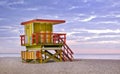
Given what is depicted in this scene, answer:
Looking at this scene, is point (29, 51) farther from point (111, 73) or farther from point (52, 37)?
point (111, 73)

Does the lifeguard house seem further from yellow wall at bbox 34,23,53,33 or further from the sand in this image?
the sand

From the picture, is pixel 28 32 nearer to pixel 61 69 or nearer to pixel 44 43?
pixel 44 43

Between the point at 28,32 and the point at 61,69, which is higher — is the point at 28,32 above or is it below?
above

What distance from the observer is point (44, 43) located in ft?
101

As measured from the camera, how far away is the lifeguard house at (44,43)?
3077 cm

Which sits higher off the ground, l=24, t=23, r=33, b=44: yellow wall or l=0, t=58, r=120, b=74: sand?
l=24, t=23, r=33, b=44: yellow wall

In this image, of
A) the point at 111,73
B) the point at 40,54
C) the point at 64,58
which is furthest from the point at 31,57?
the point at 111,73

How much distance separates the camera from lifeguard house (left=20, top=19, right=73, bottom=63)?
3077 cm

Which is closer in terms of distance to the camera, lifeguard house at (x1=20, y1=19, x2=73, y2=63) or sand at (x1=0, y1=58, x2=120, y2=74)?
sand at (x1=0, y1=58, x2=120, y2=74)

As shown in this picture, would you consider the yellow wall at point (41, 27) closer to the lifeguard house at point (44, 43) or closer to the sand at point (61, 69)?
the lifeguard house at point (44, 43)

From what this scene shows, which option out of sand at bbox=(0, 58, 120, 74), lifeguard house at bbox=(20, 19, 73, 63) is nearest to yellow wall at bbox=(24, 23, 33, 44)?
lifeguard house at bbox=(20, 19, 73, 63)

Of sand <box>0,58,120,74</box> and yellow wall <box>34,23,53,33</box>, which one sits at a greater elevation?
yellow wall <box>34,23,53,33</box>

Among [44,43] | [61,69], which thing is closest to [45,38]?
[44,43]

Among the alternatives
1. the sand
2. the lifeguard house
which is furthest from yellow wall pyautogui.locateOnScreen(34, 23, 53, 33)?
the sand
